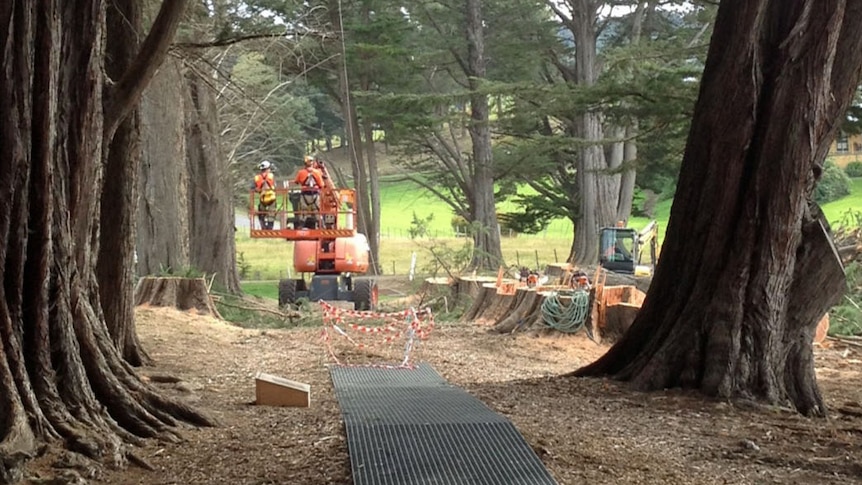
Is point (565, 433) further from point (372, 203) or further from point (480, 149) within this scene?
point (372, 203)

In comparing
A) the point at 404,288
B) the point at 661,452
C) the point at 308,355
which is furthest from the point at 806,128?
the point at 404,288

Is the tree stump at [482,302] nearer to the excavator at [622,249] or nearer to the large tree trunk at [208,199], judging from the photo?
the excavator at [622,249]

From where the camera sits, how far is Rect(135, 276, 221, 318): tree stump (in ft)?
45.6

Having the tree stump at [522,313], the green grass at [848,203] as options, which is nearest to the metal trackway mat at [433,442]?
the tree stump at [522,313]

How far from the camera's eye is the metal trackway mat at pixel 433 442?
14.7 ft

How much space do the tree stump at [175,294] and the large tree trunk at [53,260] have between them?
841cm

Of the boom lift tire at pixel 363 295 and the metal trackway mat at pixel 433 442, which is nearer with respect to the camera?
the metal trackway mat at pixel 433 442

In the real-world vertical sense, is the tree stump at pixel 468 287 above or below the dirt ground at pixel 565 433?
above

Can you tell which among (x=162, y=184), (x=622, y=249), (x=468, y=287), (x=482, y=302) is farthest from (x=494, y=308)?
(x=622, y=249)

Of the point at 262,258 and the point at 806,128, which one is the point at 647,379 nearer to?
the point at 806,128

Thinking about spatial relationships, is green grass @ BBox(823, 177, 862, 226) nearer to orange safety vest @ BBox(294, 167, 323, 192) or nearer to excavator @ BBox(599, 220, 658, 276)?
excavator @ BBox(599, 220, 658, 276)

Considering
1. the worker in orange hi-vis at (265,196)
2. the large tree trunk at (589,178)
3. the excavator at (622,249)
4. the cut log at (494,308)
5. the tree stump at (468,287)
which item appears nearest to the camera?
the cut log at (494,308)

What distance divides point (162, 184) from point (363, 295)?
4.33 m

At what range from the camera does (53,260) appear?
4.85 metres
